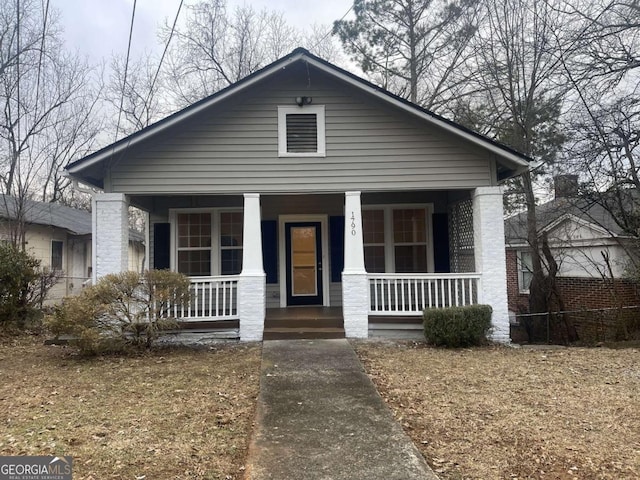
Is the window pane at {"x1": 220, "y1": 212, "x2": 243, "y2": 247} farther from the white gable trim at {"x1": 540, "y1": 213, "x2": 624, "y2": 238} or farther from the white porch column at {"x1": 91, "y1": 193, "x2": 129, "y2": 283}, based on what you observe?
the white gable trim at {"x1": 540, "y1": 213, "x2": 624, "y2": 238}

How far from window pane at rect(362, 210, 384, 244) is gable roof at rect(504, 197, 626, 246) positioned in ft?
16.6


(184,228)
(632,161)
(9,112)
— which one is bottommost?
(184,228)

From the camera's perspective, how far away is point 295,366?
6215mm

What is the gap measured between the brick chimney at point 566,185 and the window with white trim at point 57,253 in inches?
695

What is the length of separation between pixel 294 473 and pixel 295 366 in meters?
2.98

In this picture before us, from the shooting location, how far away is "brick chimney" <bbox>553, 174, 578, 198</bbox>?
37.0ft

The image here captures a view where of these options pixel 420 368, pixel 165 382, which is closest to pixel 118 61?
pixel 165 382

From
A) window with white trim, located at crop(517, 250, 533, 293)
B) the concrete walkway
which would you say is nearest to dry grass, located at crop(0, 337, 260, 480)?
the concrete walkway

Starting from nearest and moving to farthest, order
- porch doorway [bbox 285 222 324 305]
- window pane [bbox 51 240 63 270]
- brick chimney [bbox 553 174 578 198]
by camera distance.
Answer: porch doorway [bbox 285 222 324 305] < brick chimney [bbox 553 174 578 198] < window pane [bbox 51 240 63 270]

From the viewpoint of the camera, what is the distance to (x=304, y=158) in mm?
8375

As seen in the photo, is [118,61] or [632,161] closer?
[632,161]

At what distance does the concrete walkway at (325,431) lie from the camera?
10.8 feet

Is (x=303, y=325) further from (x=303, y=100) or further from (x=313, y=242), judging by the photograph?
(x=303, y=100)

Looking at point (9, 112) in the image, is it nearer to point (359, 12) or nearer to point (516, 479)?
point (359, 12)
